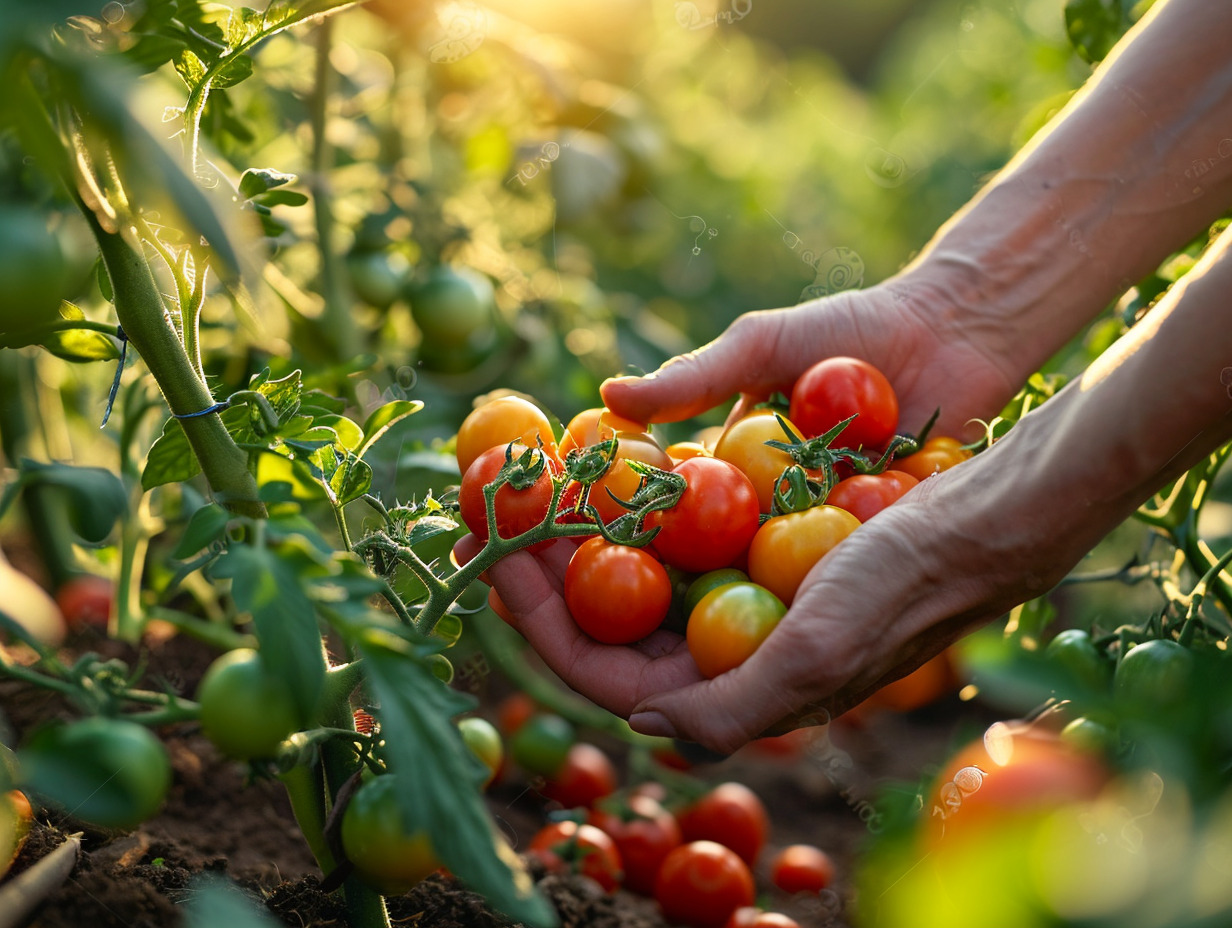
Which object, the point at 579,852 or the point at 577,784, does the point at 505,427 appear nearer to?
the point at 579,852

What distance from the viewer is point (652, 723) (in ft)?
2.89

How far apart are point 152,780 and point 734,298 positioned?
2.81 m

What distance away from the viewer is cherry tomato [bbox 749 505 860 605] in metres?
0.93

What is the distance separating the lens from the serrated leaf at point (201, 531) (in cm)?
63

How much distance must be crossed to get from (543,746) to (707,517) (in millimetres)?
654

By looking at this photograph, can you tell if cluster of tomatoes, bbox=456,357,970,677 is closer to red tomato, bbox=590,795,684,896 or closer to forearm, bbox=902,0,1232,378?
forearm, bbox=902,0,1232,378

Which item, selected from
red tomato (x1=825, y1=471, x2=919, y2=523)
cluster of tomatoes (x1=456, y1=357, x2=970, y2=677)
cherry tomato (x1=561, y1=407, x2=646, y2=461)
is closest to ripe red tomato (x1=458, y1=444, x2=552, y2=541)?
cluster of tomatoes (x1=456, y1=357, x2=970, y2=677)

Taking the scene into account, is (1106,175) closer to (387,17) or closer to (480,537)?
(480,537)

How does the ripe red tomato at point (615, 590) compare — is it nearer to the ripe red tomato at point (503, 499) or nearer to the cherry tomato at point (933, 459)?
the ripe red tomato at point (503, 499)

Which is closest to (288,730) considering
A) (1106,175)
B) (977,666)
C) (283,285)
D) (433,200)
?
(977,666)

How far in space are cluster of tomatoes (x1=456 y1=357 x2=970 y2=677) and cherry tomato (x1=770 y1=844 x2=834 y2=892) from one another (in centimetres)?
59

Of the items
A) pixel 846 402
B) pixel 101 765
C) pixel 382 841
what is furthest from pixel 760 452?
pixel 101 765

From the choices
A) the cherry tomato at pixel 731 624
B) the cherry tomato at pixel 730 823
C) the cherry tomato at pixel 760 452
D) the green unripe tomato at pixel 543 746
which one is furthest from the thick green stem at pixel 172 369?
the cherry tomato at pixel 730 823

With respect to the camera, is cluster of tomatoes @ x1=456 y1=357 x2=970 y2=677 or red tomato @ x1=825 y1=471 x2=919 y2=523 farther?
red tomato @ x1=825 y1=471 x2=919 y2=523
